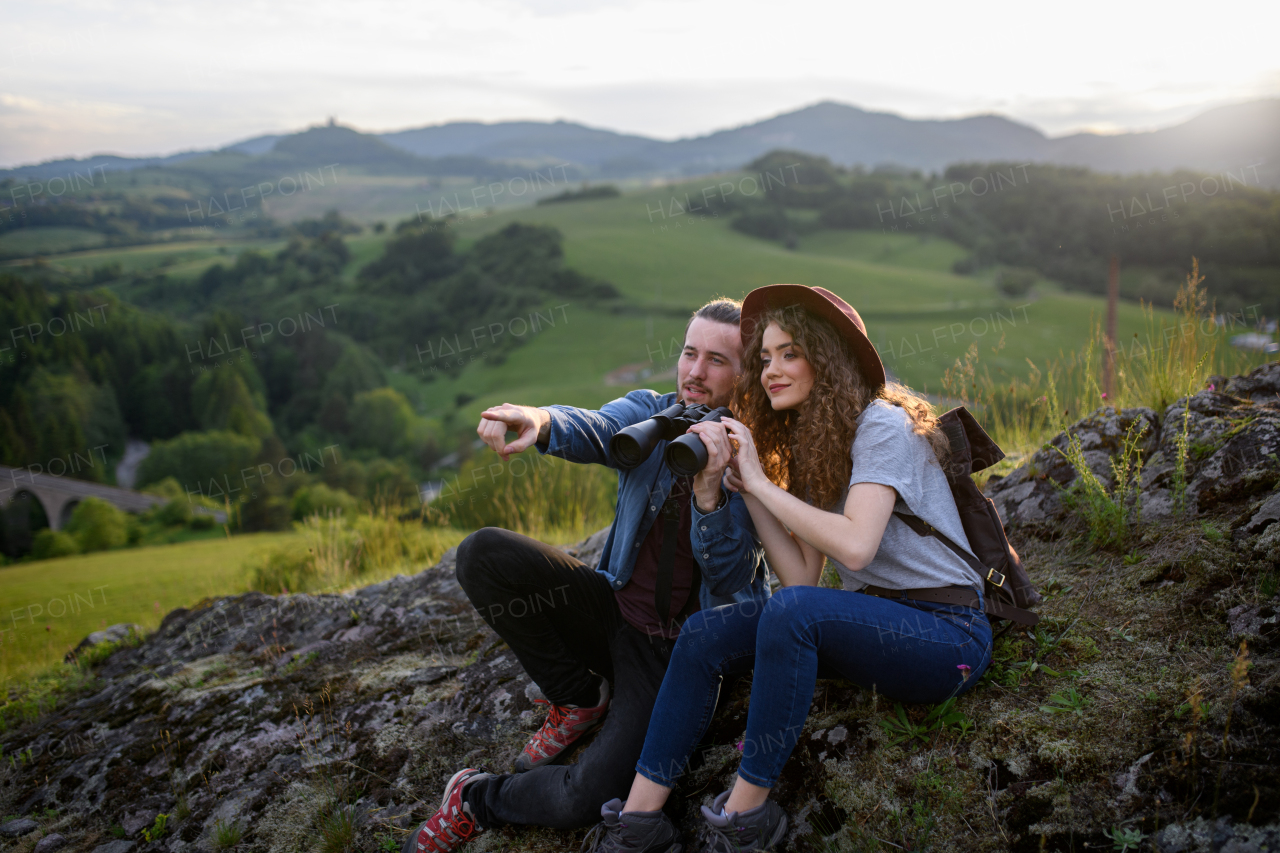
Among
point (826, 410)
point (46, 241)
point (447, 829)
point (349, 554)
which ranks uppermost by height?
point (46, 241)

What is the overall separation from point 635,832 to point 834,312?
179 centimetres

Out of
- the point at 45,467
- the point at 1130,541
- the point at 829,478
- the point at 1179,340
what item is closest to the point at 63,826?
the point at 829,478

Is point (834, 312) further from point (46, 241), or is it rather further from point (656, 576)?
point (46, 241)

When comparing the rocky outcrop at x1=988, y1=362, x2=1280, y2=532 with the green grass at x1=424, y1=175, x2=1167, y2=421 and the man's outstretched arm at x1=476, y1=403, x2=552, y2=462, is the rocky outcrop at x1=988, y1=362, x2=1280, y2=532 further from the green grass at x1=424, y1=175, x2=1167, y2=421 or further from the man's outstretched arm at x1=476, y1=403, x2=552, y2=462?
the green grass at x1=424, y1=175, x2=1167, y2=421

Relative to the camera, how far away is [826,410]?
2189 mm

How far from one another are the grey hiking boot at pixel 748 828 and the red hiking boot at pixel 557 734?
0.76 metres

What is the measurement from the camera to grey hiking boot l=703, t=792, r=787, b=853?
1.96m

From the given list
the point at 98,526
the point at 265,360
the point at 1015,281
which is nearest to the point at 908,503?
the point at 98,526

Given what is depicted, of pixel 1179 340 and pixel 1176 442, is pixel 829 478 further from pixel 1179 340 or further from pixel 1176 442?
pixel 1179 340

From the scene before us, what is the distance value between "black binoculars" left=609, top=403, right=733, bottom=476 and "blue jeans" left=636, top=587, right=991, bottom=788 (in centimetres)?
48

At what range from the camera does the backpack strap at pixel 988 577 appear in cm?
207

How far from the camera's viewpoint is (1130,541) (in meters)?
2.82

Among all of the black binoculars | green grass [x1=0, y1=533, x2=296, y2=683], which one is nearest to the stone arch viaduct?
green grass [x1=0, y1=533, x2=296, y2=683]

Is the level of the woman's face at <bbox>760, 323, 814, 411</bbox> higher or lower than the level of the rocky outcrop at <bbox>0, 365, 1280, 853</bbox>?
higher
